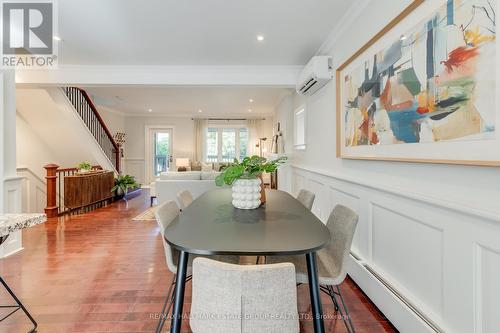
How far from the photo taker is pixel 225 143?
9.33 metres

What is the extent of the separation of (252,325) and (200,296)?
0.69ft

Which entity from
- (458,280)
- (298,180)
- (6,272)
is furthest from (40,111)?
(458,280)

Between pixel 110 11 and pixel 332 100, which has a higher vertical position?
pixel 110 11

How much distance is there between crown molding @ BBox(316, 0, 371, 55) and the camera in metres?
2.19

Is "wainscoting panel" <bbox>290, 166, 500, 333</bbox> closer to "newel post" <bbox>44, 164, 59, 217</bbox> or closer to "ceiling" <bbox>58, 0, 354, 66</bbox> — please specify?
"ceiling" <bbox>58, 0, 354, 66</bbox>

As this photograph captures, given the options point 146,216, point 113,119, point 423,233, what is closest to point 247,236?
point 423,233

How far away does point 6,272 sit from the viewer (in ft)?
8.13

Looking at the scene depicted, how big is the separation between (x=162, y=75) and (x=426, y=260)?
3.82 metres

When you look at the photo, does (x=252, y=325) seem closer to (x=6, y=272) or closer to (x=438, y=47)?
(x=438, y=47)

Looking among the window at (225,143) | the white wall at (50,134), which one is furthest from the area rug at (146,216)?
the window at (225,143)

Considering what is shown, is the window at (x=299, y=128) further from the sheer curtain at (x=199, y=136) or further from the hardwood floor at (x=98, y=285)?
the sheer curtain at (x=199, y=136)

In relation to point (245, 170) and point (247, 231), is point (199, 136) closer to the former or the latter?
point (245, 170)

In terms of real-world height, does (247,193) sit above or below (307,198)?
above

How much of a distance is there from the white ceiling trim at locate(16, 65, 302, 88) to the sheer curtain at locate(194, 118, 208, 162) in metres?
5.28
